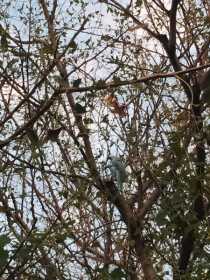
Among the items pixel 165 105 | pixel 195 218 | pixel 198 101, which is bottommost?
pixel 195 218

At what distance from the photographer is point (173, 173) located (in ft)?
10.3

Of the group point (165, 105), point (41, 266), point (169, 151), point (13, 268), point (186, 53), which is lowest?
point (13, 268)

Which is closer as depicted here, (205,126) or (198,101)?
(205,126)

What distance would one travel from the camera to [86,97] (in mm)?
2959

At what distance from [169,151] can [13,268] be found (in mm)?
1234

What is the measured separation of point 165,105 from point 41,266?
191 cm

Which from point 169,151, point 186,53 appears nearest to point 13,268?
point 169,151

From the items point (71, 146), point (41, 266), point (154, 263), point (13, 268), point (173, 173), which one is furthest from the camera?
point (71, 146)

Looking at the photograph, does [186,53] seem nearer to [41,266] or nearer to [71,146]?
[71,146]

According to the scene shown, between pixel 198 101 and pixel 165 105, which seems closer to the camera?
pixel 198 101

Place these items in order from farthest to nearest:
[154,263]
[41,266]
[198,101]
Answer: [154,263] < [198,101] < [41,266]

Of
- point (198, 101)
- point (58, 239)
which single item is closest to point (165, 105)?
point (198, 101)

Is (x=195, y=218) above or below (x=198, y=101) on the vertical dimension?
below

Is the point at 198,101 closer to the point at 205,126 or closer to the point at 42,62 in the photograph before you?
the point at 205,126
